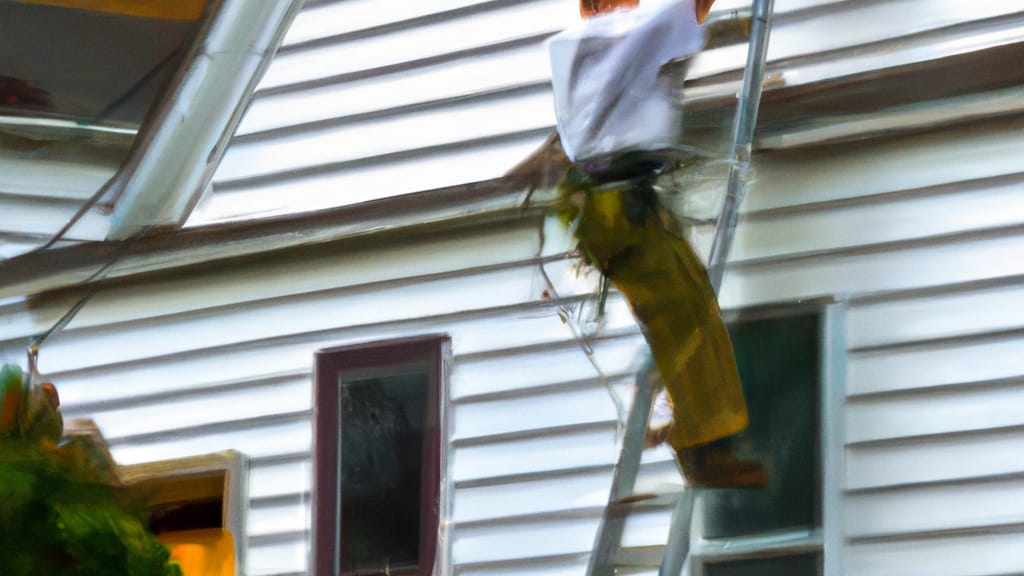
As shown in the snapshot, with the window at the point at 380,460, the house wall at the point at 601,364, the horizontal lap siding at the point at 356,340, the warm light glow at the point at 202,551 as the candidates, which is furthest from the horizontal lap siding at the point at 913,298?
the warm light glow at the point at 202,551

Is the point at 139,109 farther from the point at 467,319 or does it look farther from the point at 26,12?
the point at 467,319

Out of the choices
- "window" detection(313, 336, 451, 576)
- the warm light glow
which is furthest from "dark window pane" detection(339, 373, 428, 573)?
the warm light glow

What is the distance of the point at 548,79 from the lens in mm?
964

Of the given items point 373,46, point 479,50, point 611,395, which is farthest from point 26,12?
point 611,395

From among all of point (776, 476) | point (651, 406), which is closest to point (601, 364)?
point (651, 406)

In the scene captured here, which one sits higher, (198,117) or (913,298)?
(198,117)

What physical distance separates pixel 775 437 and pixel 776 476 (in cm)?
3

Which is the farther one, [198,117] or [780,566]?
[198,117]

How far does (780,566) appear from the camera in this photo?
909 mm

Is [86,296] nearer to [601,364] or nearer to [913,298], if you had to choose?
[601,364]

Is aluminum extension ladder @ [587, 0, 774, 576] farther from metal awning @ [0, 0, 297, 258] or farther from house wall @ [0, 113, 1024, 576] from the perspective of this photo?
metal awning @ [0, 0, 297, 258]

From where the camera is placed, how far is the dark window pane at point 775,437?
0.88m

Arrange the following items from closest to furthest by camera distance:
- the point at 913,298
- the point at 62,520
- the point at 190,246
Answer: the point at 62,520 → the point at 913,298 → the point at 190,246

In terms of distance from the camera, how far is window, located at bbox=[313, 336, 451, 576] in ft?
3.00
